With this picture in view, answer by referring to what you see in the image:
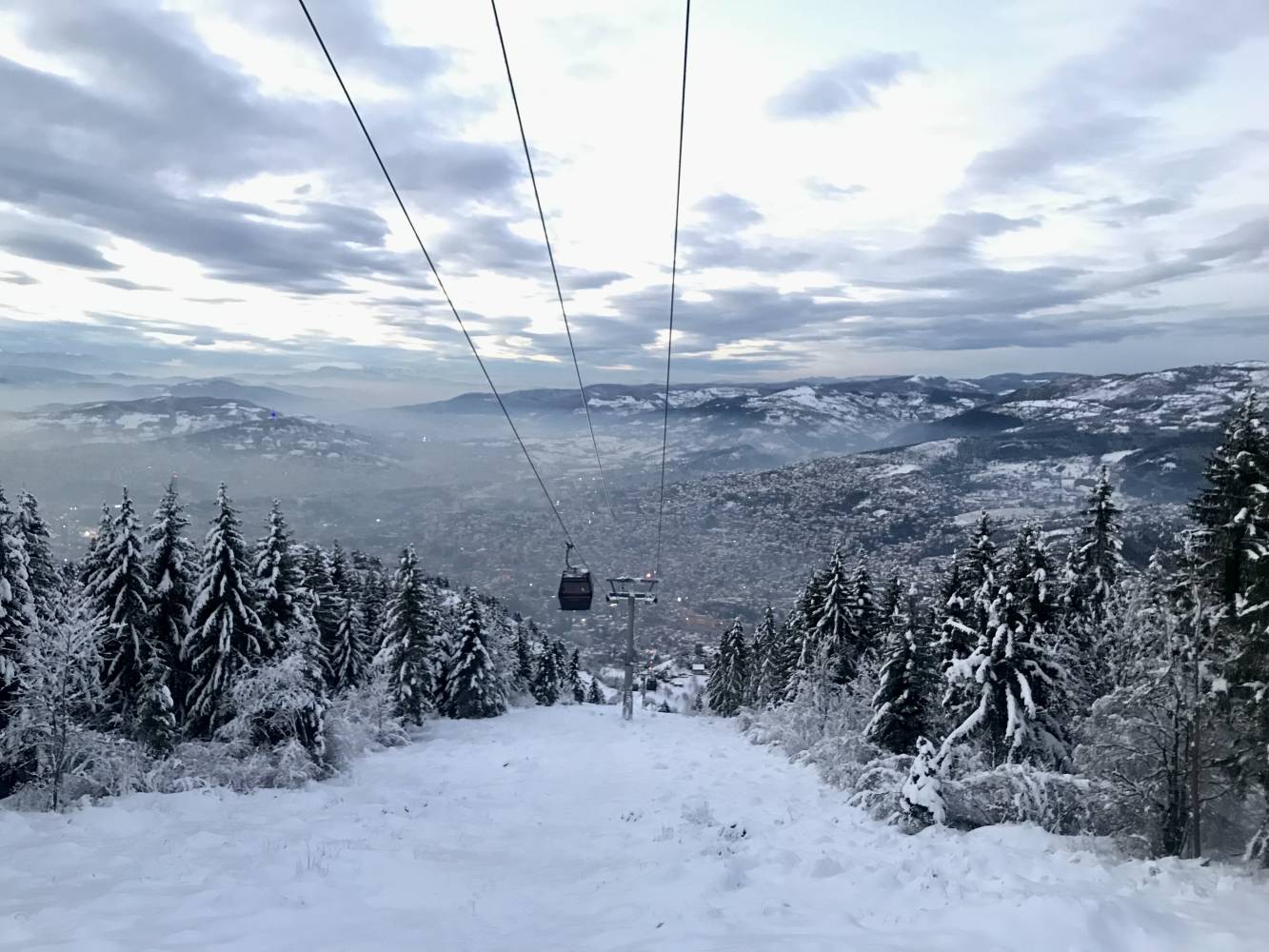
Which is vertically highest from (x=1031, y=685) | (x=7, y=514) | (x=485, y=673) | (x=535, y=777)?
(x=7, y=514)

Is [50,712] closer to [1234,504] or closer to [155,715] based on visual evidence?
[155,715]

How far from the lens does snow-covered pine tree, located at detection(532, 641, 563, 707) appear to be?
6956 cm

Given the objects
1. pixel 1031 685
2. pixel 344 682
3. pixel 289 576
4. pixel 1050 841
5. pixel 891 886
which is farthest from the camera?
pixel 344 682

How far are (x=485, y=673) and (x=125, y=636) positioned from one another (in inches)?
992

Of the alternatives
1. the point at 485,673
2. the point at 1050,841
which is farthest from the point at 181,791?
the point at 485,673

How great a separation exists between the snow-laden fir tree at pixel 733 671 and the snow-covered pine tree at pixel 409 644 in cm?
3239

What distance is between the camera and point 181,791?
696 inches

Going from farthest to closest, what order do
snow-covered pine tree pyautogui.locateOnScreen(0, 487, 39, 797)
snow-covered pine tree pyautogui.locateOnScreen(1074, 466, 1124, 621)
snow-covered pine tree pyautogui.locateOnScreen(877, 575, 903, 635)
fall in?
snow-covered pine tree pyautogui.locateOnScreen(877, 575, 903, 635), snow-covered pine tree pyautogui.locateOnScreen(1074, 466, 1124, 621), snow-covered pine tree pyautogui.locateOnScreen(0, 487, 39, 797)

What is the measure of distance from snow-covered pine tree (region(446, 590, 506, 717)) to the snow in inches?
1136

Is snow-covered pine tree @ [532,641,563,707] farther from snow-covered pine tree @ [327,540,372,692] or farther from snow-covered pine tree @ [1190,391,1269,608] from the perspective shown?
snow-covered pine tree @ [1190,391,1269,608]

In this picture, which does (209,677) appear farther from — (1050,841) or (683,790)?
(1050,841)

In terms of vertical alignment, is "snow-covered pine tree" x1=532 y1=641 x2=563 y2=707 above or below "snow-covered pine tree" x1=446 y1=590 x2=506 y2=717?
below

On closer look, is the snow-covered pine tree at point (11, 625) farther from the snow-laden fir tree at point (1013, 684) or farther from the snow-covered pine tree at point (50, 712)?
the snow-laden fir tree at point (1013, 684)

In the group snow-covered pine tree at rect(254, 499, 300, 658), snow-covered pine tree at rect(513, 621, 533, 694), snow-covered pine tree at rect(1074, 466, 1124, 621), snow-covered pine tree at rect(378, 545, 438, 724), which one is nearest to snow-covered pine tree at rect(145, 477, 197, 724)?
snow-covered pine tree at rect(254, 499, 300, 658)
